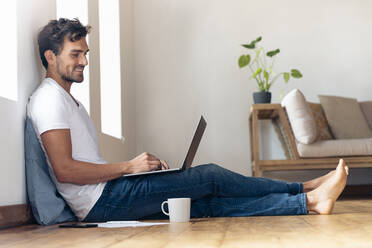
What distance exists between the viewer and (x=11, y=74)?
245 cm

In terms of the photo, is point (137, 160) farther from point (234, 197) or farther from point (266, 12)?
point (266, 12)

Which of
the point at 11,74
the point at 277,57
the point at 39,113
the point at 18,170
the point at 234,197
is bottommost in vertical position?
the point at 234,197

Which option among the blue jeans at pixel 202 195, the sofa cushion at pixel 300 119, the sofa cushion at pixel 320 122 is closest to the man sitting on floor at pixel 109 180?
the blue jeans at pixel 202 195

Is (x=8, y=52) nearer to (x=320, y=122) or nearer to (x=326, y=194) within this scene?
(x=326, y=194)

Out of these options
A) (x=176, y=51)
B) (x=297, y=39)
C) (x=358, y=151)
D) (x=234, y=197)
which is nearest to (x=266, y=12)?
(x=297, y=39)

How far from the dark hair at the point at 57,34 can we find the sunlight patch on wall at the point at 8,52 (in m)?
0.21

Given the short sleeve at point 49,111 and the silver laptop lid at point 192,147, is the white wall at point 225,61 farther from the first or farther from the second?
the short sleeve at point 49,111

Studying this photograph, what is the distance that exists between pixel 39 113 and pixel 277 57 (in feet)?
11.4

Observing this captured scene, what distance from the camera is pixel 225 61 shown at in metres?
5.49

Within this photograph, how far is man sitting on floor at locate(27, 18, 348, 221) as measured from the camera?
2.36 m

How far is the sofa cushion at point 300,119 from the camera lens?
169 inches

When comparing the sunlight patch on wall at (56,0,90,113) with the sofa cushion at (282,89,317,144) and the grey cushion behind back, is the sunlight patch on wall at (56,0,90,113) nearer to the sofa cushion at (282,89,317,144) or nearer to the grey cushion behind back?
the grey cushion behind back

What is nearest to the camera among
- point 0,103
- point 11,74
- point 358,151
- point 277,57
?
point 0,103

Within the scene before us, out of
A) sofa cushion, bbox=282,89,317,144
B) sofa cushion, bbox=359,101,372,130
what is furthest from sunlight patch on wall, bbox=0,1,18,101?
sofa cushion, bbox=359,101,372,130
